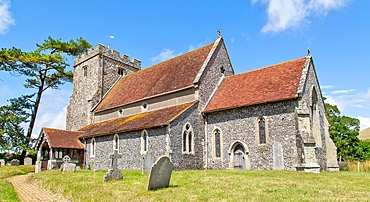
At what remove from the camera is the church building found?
688 inches

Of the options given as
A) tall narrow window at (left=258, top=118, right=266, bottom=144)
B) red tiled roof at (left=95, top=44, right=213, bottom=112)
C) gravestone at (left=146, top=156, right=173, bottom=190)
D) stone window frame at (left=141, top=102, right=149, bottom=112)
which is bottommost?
gravestone at (left=146, top=156, right=173, bottom=190)

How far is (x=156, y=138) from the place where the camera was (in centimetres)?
1958

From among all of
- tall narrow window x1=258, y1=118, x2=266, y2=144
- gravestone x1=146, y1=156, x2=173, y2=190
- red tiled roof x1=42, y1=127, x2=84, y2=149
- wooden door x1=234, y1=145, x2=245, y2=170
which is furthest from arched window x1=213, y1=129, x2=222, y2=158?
red tiled roof x1=42, y1=127, x2=84, y2=149

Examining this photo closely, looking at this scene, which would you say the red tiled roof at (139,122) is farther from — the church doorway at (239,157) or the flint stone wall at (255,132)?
the church doorway at (239,157)

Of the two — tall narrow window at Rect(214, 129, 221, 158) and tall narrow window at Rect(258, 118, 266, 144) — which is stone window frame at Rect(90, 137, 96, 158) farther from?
tall narrow window at Rect(258, 118, 266, 144)

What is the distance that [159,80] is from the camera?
1013 inches

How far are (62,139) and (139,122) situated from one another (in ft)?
25.2

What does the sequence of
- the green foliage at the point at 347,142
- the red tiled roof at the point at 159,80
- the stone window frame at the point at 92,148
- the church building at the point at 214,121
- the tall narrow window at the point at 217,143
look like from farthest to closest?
the green foliage at the point at 347,142 < the stone window frame at the point at 92,148 < the red tiled roof at the point at 159,80 < the tall narrow window at the point at 217,143 < the church building at the point at 214,121

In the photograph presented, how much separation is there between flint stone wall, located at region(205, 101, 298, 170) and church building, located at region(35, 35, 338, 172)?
0.19ft

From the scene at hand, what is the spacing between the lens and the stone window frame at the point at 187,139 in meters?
19.9

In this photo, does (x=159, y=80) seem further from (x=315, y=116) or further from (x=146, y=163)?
(x=315, y=116)

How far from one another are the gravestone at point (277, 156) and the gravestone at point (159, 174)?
28.5ft

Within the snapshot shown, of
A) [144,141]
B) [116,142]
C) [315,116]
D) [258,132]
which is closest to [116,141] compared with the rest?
[116,142]

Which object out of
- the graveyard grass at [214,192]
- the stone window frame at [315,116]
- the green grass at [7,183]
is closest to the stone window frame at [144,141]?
the green grass at [7,183]
